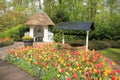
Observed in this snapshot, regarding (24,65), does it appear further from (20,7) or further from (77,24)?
(20,7)

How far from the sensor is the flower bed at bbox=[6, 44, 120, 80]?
16.7 ft

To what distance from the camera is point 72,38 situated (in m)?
19.5

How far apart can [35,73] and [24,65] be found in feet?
4.21

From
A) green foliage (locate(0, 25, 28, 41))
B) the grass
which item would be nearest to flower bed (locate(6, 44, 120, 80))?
the grass

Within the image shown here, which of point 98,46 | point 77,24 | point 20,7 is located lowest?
point 98,46

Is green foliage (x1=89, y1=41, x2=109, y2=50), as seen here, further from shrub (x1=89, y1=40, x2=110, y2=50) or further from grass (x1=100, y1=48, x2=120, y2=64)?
grass (x1=100, y1=48, x2=120, y2=64)

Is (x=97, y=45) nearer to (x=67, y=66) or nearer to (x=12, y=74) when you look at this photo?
(x=67, y=66)

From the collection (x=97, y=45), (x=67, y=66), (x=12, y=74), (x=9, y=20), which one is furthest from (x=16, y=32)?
(x=67, y=66)

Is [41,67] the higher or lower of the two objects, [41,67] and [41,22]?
the lower

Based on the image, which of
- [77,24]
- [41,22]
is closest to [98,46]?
[77,24]

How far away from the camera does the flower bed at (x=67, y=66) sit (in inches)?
201

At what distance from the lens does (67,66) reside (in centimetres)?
637

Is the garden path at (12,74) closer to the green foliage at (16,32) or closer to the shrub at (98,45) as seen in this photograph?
the shrub at (98,45)

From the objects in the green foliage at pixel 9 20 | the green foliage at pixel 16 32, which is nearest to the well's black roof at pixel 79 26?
the green foliage at pixel 16 32
